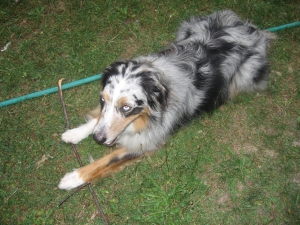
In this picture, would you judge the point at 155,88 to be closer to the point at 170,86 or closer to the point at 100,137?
the point at 170,86

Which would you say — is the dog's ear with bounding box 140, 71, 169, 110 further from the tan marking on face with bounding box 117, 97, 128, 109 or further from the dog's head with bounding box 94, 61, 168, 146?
the tan marking on face with bounding box 117, 97, 128, 109

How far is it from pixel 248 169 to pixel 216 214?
0.84 metres

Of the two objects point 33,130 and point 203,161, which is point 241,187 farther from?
point 33,130


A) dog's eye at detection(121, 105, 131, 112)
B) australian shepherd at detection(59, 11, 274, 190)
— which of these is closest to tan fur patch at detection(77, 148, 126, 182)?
australian shepherd at detection(59, 11, 274, 190)

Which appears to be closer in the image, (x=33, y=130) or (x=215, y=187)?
(x=215, y=187)

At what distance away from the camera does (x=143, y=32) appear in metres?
5.19

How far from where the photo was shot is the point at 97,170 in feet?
11.8

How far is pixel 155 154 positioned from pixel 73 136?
123 cm

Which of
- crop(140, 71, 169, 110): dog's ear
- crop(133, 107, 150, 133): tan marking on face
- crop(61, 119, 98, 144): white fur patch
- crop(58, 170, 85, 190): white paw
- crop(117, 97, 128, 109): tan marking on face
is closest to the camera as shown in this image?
crop(117, 97, 128, 109): tan marking on face

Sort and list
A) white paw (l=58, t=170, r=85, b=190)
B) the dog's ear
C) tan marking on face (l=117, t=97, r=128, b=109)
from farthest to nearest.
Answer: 1. white paw (l=58, t=170, r=85, b=190)
2. the dog's ear
3. tan marking on face (l=117, t=97, r=128, b=109)

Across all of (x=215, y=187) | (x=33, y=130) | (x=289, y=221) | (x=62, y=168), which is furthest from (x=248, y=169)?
(x=33, y=130)

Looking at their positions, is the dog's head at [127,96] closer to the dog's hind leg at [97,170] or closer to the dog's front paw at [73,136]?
the dog's hind leg at [97,170]

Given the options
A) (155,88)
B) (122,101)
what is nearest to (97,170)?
(122,101)

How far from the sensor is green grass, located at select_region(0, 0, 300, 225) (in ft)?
11.8
